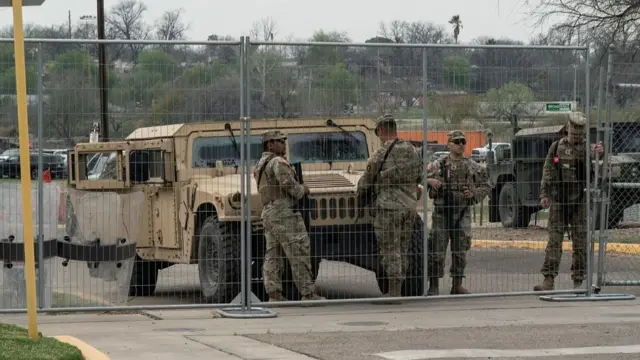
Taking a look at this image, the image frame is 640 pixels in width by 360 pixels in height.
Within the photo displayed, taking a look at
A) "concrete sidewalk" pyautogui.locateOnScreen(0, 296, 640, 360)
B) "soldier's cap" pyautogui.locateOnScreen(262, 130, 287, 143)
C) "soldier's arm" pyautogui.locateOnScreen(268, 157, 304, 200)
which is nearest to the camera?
"concrete sidewalk" pyautogui.locateOnScreen(0, 296, 640, 360)

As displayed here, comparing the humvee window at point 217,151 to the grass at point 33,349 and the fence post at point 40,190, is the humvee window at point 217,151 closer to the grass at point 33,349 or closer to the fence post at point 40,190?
the fence post at point 40,190

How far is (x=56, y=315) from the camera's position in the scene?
464 inches

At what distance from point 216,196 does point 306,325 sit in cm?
186

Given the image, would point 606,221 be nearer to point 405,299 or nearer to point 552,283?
point 552,283

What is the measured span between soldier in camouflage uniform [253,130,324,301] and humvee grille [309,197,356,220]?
1.21 ft

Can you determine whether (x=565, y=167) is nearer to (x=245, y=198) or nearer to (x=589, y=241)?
(x=589, y=241)

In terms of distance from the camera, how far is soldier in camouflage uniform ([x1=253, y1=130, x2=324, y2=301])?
11977 mm

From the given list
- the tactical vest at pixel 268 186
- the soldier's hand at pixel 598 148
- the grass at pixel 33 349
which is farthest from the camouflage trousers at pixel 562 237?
the grass at pixel 33 349

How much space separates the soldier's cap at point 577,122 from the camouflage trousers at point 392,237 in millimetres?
1970

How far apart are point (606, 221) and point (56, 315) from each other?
18.3 ft

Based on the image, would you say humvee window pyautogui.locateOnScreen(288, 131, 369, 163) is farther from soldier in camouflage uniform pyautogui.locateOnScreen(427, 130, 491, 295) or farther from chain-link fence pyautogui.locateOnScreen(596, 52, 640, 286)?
chain-link fence pyautogui.locateOnScreen(596, 52, 640, 286)

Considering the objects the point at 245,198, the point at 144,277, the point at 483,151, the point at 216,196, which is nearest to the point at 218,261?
the point at 216,196

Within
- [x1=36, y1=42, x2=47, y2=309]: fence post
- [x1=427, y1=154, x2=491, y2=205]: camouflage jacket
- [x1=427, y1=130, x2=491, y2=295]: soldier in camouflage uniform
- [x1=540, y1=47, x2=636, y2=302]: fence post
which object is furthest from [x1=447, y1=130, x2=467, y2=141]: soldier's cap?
[x1=36, y1=42, x2=47, y2=309]: fence post

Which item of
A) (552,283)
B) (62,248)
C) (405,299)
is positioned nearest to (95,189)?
(62,248)
